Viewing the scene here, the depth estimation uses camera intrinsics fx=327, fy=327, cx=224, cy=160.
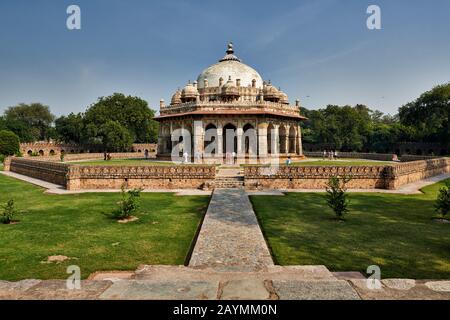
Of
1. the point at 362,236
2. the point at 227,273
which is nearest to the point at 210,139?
the point at 362,236

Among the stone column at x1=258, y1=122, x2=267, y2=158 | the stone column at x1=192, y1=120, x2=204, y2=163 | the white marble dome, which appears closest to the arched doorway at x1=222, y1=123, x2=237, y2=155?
the stone column at x1=258, y1=122, x2=267, y2=158

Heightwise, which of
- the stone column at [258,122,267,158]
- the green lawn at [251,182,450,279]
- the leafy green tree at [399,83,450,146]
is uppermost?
the leafy green tree at [399,83,450,146]

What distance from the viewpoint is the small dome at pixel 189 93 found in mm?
39844

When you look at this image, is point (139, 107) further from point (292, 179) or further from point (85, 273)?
point (85, 273)

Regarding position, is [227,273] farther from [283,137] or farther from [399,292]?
[283,137]

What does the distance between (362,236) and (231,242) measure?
13.4 ft

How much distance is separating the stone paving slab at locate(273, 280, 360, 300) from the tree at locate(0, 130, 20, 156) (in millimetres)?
51466

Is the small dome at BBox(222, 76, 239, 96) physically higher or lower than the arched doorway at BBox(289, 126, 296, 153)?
higher

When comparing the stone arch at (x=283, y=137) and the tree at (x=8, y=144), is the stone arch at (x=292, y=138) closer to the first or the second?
the stone arch at (x=283, y=137)

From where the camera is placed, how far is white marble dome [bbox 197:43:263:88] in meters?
45.0

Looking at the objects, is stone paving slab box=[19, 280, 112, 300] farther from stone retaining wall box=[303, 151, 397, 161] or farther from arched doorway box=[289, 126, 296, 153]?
stone retaining wall box=[303, 151, 397, 161]

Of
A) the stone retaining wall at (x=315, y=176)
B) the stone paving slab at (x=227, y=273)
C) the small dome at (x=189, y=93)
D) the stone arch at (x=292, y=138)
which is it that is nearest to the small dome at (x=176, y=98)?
the small dome at (x=189, y=93)

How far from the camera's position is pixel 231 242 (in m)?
8.17

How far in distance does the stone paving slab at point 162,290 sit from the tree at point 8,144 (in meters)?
50.2
